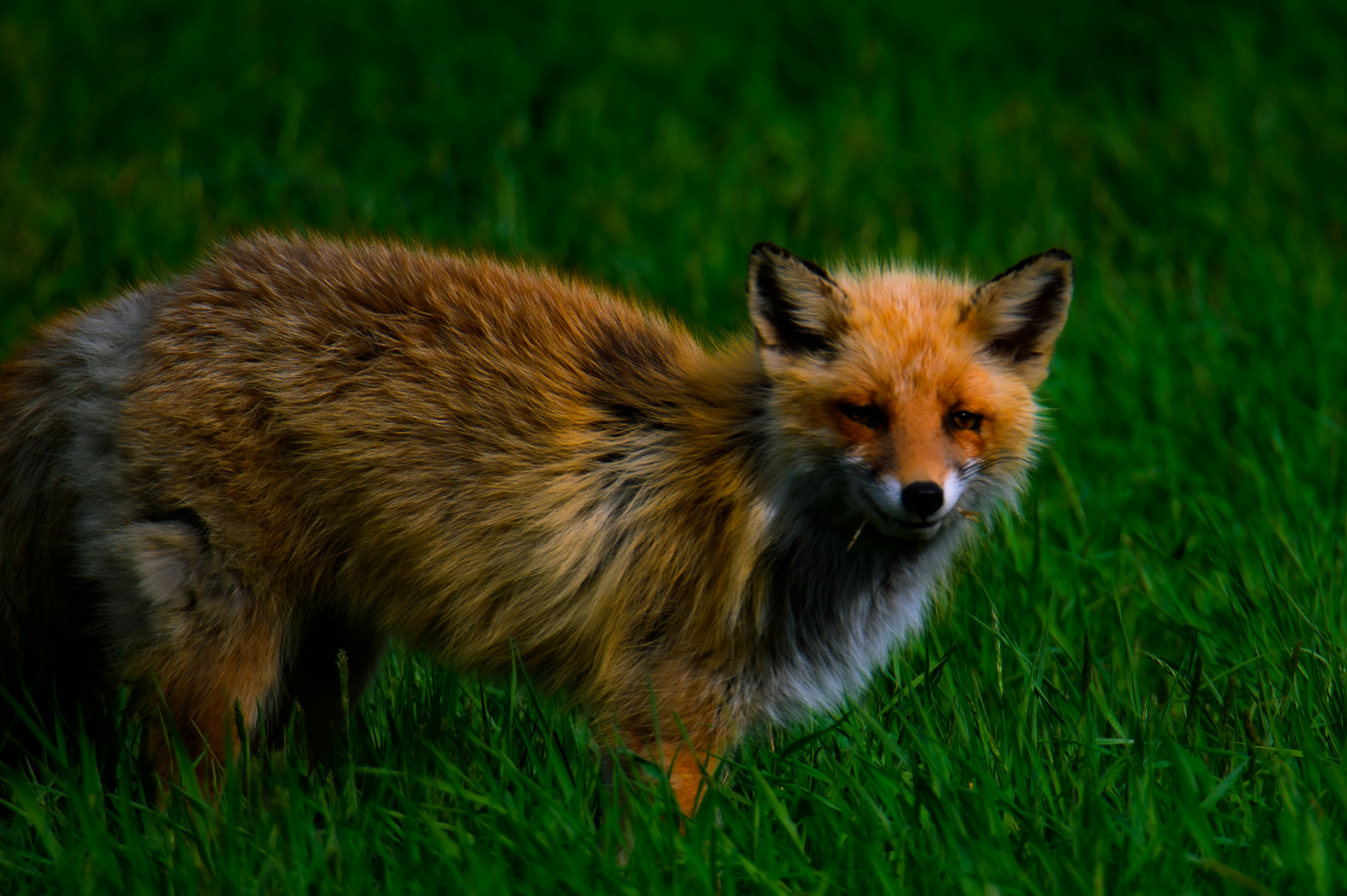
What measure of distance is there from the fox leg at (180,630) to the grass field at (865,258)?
21 centimetres

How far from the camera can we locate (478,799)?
128 inches

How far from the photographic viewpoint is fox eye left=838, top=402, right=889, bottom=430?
362cm

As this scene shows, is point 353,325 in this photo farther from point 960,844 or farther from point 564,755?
point 960,844

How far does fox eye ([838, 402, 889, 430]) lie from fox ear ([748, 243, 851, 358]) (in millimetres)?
227

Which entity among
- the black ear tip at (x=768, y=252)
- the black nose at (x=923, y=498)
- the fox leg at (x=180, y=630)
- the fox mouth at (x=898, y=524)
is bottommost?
the fox leg at (x=180, y=630)

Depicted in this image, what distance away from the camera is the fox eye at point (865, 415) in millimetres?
3617

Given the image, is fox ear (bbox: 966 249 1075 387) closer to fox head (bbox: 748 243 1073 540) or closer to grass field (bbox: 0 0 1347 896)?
fox head (bbox: 748 243 1073 540)

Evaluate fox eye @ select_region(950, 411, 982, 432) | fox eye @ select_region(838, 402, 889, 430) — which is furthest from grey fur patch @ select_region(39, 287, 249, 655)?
fox eye @ select_region(950, 411, 982, 432)

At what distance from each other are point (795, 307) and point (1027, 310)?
0.75 m

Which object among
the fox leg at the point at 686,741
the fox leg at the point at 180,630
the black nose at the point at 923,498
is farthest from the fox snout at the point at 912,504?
the fox leg at the point at 180,630

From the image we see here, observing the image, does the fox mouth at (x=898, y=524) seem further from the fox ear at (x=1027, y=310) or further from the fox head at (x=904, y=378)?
the fox ear at (x=1027, y=310)

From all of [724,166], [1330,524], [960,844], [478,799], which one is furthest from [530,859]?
[724,166]

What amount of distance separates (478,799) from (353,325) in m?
1.64

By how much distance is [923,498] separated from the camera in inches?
133
